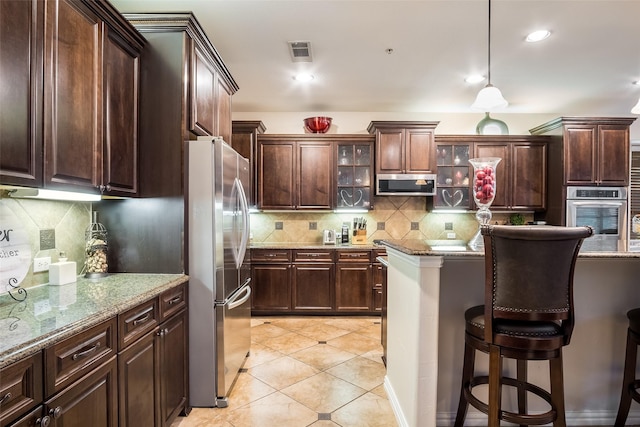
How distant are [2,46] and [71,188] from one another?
2.06 feet

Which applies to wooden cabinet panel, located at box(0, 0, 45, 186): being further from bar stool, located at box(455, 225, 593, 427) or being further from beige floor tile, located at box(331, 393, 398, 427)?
beige floor tile, located at box(331, 393, 398, 427)

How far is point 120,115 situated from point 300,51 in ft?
5.61

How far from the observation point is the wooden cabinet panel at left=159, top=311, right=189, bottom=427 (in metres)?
1.87

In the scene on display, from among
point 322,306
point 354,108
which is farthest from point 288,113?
point 322,306

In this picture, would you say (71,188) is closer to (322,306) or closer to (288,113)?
(322,306)

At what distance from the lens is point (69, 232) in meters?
2.03

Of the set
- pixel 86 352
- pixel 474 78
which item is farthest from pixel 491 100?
pixel 86 352

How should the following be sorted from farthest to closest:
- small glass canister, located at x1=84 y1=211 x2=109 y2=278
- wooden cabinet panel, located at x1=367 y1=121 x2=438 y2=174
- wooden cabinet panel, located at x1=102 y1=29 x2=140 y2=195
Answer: wooden cabinet panel, located at x1=367 y1=121 x2=438 y2=174 < small glass canister, located at x1=84 y1=211 x2=109 y2=278 < wooden cabinet panel, located at x1=102 y1=29 x2=140 y2=195

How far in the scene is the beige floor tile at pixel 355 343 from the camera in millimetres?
3221

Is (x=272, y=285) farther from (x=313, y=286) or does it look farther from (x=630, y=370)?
(x=630, y=370)

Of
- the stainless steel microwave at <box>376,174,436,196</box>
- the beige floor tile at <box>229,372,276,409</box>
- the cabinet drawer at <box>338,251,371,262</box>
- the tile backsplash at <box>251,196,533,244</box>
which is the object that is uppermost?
the stainless steel microwave at <box>376,174,436,196</box>

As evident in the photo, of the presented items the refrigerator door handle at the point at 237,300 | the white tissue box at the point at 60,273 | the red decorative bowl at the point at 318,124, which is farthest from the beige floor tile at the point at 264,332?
the red decorative bowl at the point at 318,124

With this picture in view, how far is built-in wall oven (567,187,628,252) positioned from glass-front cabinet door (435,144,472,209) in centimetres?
125

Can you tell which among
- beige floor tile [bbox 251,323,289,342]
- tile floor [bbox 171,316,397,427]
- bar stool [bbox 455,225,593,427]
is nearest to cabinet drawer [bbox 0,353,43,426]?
tile floor [bbox 171,316,397,427]
